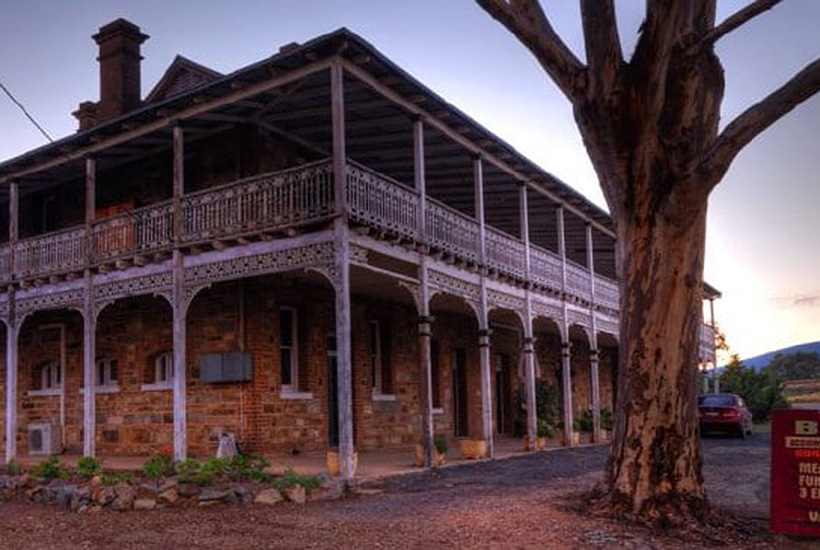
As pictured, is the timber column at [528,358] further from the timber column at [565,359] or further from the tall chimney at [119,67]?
the tall chimney at [119,67]

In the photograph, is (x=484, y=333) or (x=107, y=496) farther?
(x=484, y=333)

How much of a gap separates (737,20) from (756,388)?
34.6 metres

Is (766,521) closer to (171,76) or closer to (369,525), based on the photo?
(369,525)

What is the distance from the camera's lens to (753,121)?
8492 millimetres

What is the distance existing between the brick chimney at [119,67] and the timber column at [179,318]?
6.33 m

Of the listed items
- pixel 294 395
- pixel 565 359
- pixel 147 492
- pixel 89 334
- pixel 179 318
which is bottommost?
pixel 147 492

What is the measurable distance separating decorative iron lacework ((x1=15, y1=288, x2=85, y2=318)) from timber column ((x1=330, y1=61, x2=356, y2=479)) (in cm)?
692

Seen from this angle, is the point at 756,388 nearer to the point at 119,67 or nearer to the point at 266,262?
the point at 119,67

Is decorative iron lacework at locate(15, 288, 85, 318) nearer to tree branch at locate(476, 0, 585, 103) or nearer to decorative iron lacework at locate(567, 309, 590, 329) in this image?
tree branch at locate(476, 0, 585, 103)

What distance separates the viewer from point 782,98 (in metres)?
8.41

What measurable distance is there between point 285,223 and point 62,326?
9413mm

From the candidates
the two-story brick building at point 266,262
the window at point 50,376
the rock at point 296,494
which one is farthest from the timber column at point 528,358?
the window at point 50,376

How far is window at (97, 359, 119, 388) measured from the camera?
18891 millimetres

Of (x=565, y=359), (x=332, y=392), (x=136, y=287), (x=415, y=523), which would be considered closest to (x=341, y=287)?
(x=415, y=523)
